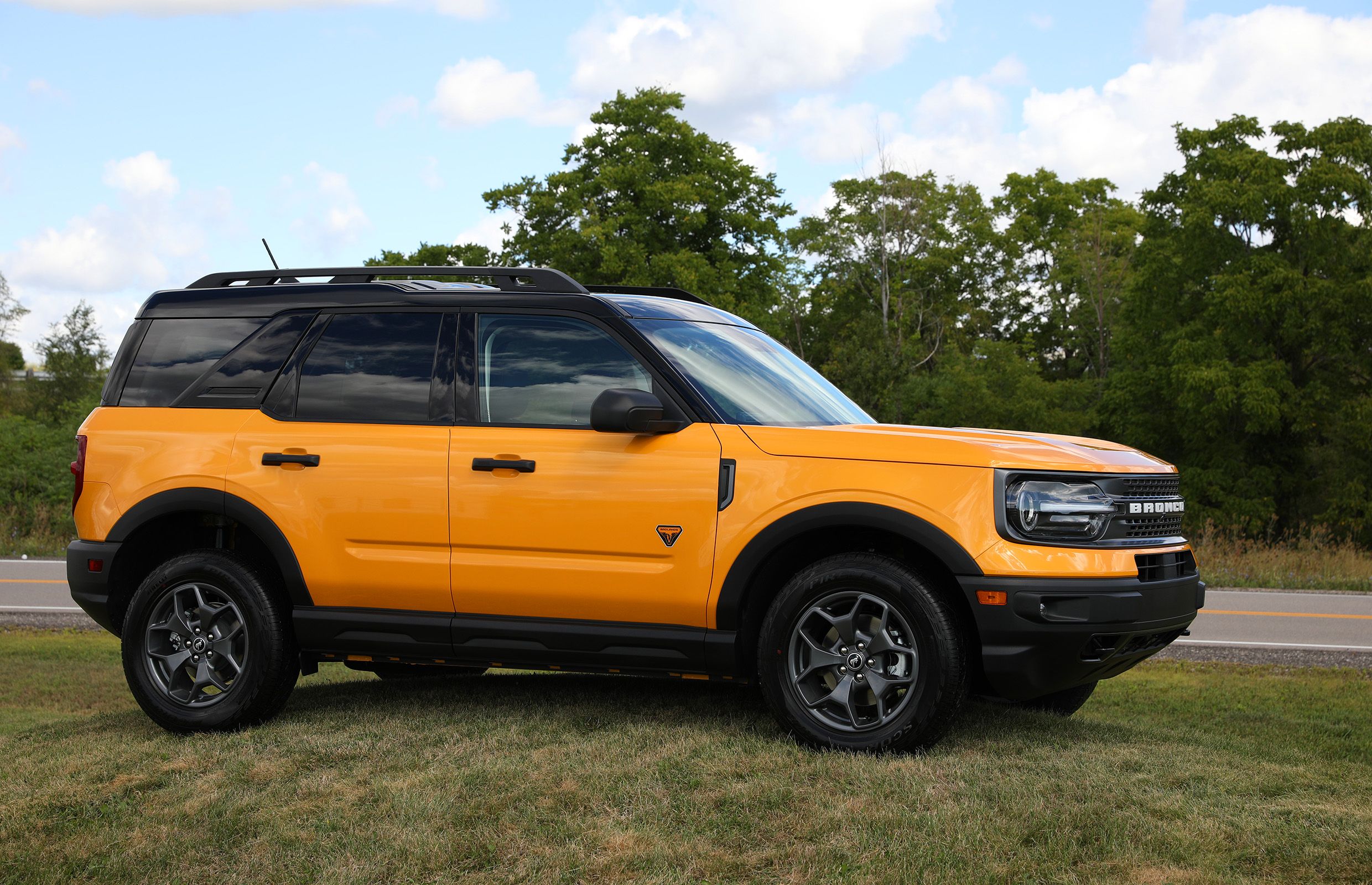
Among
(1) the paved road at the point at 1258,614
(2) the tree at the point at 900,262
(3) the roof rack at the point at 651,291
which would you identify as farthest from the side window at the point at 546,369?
(2) the tree at the point at 900,262

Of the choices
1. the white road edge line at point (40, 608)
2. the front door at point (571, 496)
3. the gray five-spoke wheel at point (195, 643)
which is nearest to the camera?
the front door at point (571, 496)

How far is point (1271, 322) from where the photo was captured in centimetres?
3462

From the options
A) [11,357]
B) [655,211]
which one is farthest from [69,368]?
[655,211]

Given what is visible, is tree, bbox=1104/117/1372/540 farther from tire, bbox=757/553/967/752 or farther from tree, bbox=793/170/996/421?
tire, bbox=757/553/967/752

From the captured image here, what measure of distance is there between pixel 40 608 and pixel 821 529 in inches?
518

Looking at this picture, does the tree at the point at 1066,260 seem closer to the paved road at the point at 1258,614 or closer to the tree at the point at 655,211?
the tree at the point at 655,211

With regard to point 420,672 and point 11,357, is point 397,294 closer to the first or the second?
point 420,672

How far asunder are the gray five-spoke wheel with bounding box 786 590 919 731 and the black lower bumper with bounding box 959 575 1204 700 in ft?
1.09

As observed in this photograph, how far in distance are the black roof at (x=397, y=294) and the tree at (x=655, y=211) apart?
31.4 m

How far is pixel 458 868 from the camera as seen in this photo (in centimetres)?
397

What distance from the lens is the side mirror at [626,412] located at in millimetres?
5121

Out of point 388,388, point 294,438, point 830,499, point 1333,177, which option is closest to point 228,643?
point 294,438

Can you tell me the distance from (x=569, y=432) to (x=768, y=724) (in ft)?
5.08

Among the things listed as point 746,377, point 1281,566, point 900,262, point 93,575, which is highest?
point 900,262
